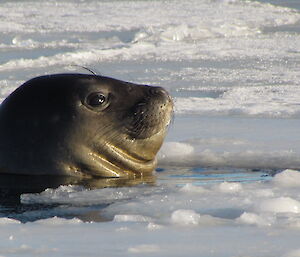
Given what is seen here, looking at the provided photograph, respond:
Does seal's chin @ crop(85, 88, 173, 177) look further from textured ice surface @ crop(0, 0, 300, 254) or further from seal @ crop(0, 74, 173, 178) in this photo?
textured ice surface @ crop(0, 0, 300, 254)

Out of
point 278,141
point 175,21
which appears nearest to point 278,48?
point 175,21

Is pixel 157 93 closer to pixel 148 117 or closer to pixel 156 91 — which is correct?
pixel 156 91

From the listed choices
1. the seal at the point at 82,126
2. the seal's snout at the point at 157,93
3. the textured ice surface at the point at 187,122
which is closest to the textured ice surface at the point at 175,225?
the textured ice surface at the point at 187,122

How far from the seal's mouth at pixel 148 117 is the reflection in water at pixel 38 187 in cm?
26

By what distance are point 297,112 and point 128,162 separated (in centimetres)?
207

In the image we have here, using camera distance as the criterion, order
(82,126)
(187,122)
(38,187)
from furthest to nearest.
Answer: (187,122) < (82,126) < (38,187)

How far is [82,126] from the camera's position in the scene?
5328mm

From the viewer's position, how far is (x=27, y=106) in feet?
17.2

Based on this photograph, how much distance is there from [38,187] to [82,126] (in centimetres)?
49

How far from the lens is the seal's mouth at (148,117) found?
5395mm

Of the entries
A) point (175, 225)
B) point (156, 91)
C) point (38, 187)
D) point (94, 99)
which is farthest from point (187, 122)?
point (175, 225)

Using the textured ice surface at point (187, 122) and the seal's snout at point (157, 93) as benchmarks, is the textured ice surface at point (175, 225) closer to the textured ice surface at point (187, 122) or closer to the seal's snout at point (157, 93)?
the textured ice surface at point (187, 122)

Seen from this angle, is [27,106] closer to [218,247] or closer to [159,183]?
[159,183]

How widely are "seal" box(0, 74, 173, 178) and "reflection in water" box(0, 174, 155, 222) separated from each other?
0.09 m
